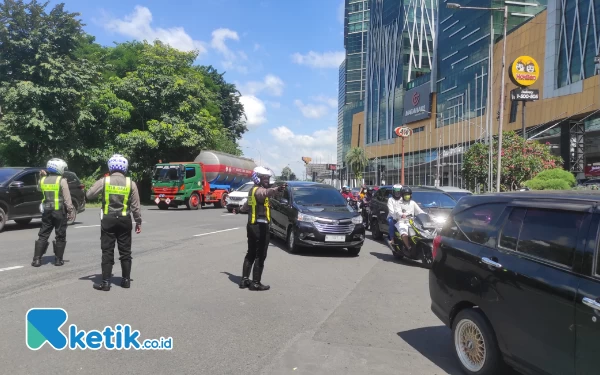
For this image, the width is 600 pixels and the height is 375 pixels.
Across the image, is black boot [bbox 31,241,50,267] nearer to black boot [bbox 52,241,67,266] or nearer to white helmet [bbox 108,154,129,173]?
black boot [bbox 52,241,67,266]

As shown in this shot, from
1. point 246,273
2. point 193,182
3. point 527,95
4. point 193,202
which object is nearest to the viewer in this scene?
point 246,273

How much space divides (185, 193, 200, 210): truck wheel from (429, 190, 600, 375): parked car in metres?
22.5

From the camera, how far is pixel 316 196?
1220cm

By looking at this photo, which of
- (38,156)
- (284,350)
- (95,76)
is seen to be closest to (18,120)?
(38,156)

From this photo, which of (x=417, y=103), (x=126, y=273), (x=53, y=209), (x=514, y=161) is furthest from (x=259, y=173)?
(x=417, y=103)

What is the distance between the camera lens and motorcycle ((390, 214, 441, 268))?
9609mm

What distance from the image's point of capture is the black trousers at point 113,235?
6.59 meters

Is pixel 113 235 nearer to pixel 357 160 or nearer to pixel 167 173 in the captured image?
pixel 167 173

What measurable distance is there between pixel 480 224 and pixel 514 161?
21.0 meters

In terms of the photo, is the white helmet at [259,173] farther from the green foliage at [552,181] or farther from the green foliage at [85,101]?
the green foliage at [85,101]

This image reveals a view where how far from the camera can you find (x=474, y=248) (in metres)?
4.24

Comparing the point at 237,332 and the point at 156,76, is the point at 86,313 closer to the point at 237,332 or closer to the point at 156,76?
the point at 237,332

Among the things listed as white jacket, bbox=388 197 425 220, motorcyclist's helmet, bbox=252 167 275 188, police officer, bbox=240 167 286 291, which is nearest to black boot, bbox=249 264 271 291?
police officer, bbox=240 167 286 291

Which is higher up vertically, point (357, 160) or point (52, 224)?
point (357, 160)
